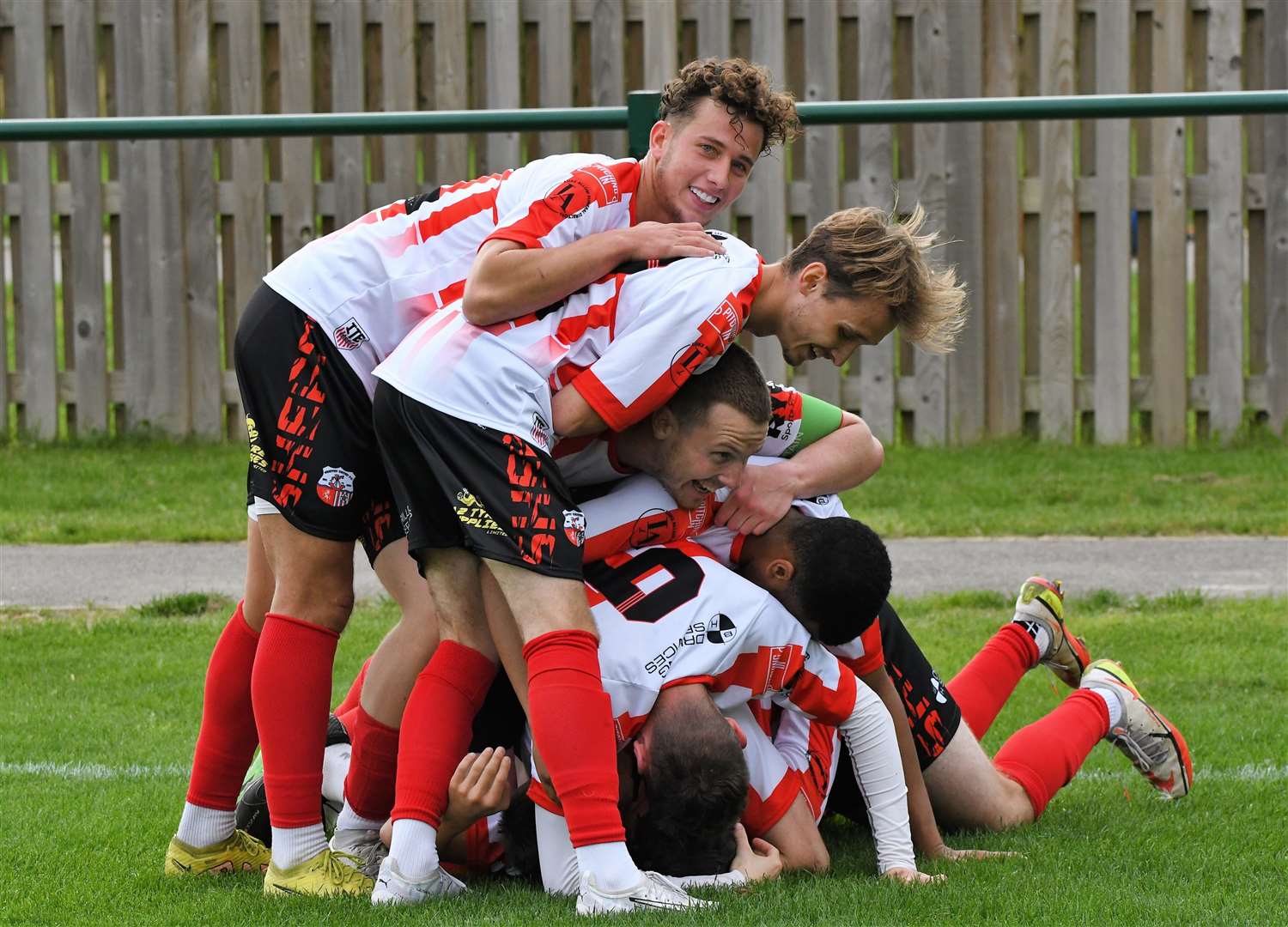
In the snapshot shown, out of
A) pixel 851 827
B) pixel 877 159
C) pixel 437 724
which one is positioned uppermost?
pixel 877 159

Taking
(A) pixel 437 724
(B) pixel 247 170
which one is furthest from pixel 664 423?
(B) pixel 247 170

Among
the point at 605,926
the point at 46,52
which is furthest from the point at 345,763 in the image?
the point at 46,52

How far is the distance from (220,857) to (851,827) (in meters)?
1.45

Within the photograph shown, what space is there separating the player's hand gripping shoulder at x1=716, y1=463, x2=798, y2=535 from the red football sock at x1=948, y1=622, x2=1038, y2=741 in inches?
35.3

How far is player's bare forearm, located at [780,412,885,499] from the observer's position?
12.3 feet

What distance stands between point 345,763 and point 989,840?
144cm

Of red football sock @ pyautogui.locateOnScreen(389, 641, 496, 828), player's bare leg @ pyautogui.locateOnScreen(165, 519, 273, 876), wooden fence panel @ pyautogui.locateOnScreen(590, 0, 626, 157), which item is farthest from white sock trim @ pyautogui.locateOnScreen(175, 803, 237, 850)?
wooden fence panel @ pyautogui.locateOnScreen(590, 0, 626, 157)

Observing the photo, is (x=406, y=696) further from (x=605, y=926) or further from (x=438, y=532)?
(x=605, y=926)

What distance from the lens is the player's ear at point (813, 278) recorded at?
11.3 ft

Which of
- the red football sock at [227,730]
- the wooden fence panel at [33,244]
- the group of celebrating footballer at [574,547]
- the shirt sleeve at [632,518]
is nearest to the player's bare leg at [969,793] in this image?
the group of celebrating footballer at [574,547]

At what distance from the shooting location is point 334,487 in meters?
3.46

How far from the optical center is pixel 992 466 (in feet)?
26.0

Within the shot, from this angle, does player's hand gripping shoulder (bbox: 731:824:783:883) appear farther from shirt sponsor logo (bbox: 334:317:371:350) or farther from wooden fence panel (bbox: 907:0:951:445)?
wooden fence panel (bbox: 907:0:951:445)

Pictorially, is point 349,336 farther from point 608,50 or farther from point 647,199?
point 608,50
